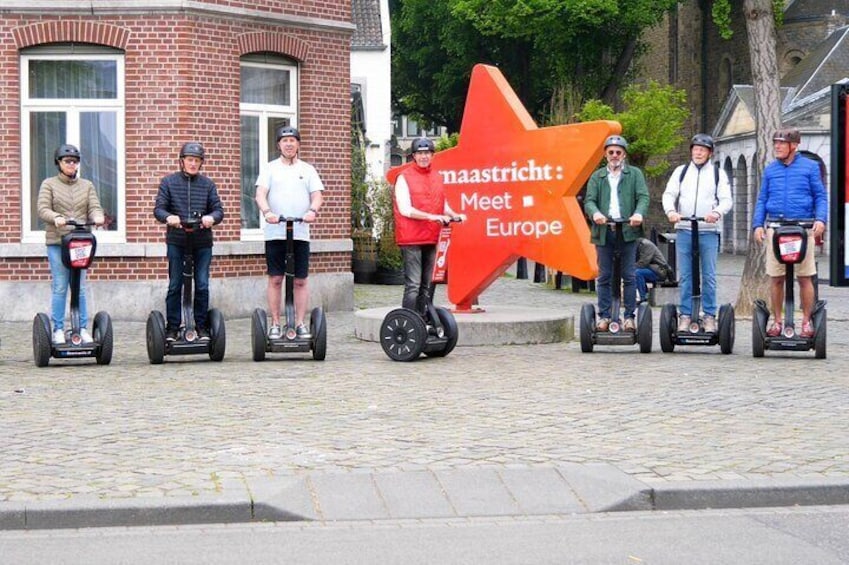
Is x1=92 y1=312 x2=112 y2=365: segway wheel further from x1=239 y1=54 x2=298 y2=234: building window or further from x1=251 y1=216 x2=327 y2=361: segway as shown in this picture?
x1=239 y1=54 x2=298 y2=234: building window

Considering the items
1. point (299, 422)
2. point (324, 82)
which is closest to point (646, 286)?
point (324, 82)

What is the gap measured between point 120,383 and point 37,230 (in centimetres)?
715

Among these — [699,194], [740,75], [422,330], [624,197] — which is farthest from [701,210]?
[740,75]

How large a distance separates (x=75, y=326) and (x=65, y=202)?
1.06 metres

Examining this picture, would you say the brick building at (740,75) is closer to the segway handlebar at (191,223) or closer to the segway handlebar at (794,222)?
the segway handlebar at (794,222)

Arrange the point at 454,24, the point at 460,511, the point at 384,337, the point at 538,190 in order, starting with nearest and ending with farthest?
the point at 460,511 < the point at 384,337 < the point at 538,190 < the point at 454,24

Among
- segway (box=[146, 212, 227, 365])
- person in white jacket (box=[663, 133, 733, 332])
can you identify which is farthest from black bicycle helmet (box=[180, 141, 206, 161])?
person in white jacket (box=[663, 133, 733, 332])

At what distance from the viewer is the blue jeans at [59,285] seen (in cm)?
1268

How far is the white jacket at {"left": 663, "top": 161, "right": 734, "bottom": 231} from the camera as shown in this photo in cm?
1315

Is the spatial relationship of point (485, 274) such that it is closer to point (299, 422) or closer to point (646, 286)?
point (646, 286)

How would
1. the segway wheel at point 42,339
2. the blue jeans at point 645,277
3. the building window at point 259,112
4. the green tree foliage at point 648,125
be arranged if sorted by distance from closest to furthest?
the segway wheel at point 42,339, the building window at point 259,112, the blue jeans at point 645,277, the green tree foliage at point 648,125

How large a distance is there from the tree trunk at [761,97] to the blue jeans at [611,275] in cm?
516

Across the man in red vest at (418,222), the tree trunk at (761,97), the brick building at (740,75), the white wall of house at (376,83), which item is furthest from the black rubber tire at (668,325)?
the brick building at (740,75)

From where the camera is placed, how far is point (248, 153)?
18.7m
